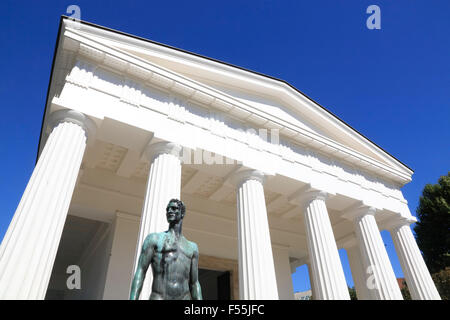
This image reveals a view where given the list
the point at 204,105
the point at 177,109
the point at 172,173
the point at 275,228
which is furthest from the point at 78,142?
the point at 275,228

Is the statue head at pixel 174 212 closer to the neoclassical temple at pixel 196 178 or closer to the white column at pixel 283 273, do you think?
the neoclassical temple at pixel 196 178

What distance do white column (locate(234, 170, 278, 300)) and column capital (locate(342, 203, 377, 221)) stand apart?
22.6 feet

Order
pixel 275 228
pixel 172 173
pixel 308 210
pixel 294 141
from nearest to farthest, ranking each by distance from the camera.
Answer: pixel 172 173 → pixel 308 210 → pixel 294 141 → pixel 275 228

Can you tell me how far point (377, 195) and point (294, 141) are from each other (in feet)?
21.4

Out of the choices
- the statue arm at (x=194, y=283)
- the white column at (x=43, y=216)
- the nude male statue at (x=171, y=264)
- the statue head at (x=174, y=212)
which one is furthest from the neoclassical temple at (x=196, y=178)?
the statue head at (x=174, y=212)

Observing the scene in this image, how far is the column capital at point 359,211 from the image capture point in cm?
1639

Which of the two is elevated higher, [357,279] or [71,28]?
[71,28]

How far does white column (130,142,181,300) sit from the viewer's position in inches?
373

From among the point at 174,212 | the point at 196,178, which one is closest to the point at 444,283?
the point at 196,178

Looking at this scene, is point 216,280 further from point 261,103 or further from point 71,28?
point 71,28

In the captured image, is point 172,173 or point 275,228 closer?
point 172,173

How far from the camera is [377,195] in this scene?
57.7ft

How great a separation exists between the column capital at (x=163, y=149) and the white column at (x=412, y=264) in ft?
48.7

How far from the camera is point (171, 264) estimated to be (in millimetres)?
4340
